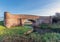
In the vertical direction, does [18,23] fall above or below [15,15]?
below

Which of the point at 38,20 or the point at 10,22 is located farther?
the point at 38,20

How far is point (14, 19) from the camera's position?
17.3 metres

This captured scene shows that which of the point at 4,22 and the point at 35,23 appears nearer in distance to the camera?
the point at 4,22

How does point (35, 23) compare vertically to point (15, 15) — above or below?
below

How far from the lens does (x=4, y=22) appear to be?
16.4m

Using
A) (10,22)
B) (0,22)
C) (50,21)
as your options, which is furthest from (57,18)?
(0,22)

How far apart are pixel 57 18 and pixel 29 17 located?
3.87m

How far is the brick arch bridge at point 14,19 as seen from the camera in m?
16.3

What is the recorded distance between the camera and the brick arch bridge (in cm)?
1634

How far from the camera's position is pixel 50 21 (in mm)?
18094

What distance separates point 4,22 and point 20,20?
7.90ft

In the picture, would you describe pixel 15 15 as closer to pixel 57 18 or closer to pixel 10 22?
pixel 10 22

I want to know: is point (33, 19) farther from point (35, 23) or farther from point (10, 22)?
point (10, 22)

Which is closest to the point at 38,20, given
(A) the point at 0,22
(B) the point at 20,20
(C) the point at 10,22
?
(B) the point at 20,20
